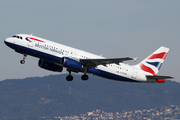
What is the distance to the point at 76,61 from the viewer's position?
162ft

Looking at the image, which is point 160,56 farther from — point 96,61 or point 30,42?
point 30,42

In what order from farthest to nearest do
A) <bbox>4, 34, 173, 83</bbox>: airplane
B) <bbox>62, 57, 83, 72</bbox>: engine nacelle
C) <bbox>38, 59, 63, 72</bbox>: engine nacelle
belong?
<bbox>38, 59, 63, 72</bbox>: engine nacelle, <bbox>62, 57, 83, 72</bbox>: engine nacelle, <bbox>4, 34, 173, 83</bbox>: airplane

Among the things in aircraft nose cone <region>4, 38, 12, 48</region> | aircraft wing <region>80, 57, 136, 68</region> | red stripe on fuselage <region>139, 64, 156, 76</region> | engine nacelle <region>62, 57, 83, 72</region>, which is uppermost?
aircraft nose cone <region>4, 38, 12, 48</region>

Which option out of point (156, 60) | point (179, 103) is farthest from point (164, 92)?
point (156, 60)

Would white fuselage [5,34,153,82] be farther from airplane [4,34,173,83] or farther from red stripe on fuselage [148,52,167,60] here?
red stripe on fuselage [148,52,167,60]

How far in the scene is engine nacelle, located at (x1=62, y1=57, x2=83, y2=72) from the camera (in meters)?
48.1

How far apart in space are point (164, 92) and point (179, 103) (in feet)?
130

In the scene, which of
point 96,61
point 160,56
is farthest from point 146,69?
point 96,61

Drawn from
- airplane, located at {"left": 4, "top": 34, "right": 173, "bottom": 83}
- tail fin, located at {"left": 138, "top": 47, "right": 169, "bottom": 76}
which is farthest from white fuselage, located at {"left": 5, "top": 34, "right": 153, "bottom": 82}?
tail fin, located at {"left": 138, "top": 47, "right": 169, "bottom": 76}

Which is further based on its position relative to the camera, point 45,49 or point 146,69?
point 146,69

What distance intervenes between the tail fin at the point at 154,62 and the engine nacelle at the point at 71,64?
1385 centimetres

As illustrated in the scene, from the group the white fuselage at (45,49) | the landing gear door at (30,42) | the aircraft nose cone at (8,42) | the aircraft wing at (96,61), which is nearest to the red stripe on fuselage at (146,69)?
the white fuselage at (45,49)

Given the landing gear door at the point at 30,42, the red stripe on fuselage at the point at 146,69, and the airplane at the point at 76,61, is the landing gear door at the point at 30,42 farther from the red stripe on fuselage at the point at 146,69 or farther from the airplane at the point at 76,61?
the red stripe on fuselage at the point at 146,69

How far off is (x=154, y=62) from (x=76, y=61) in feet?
56.5
